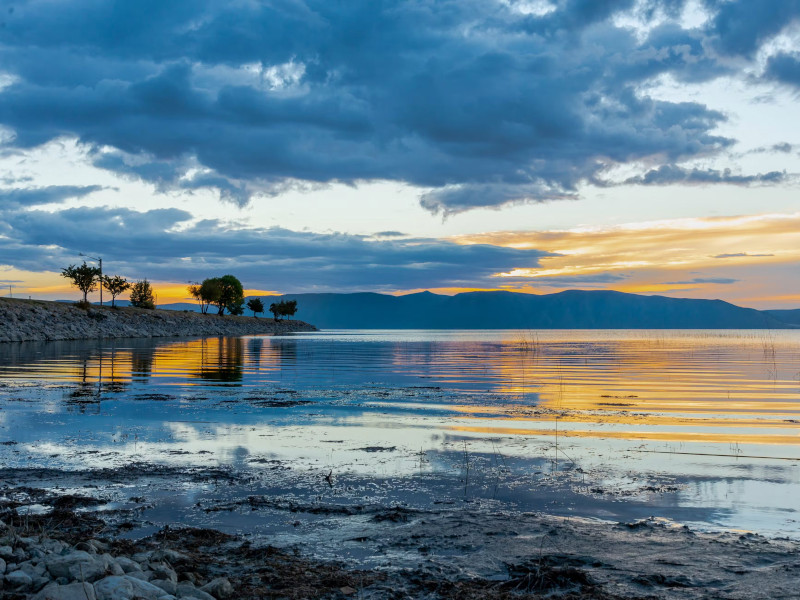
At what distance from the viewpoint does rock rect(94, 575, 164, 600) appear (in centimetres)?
618

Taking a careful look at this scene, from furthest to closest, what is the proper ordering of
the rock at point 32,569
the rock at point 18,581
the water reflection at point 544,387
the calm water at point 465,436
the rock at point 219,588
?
the water reflection at point 544,387 → the calm water at point 465,436 → the rock at point 219,588 → the rock at point 32,569 → the rock at point 18,581

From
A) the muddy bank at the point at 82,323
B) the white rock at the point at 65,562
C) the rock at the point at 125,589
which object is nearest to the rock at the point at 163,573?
the rock at the point at 125,589

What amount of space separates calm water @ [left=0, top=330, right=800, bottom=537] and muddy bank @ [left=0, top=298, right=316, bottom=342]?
5274cm

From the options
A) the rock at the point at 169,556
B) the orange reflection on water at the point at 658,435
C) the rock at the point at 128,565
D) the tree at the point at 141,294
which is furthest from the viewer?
the tree at the point at 141,294

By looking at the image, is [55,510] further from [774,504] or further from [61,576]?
[774,504]

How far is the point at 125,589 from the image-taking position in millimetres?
6285

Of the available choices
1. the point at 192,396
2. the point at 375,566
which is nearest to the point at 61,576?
the point at 375,566

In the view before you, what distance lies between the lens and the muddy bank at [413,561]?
22.7 feet

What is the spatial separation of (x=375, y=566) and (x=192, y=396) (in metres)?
20.4

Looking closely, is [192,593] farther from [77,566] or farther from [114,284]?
[114,284]

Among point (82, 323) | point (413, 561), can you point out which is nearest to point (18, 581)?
point (413, 561)

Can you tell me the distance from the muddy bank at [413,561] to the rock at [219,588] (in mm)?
11

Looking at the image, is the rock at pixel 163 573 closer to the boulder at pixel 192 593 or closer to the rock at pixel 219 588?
the boulder at pixel 192 593

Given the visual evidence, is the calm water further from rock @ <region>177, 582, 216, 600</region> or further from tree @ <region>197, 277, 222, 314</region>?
A: tree @ <region>197, 277, 222, 314</region>
